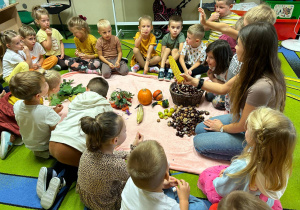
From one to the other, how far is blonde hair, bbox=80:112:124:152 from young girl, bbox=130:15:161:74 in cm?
217

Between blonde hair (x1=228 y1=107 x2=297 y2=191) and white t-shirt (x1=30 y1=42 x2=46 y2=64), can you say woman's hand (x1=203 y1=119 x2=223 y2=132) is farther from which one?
white t-shirt (x1=30 y1=42 x2=46 y2=64)

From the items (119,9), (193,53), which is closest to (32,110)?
(193,53)

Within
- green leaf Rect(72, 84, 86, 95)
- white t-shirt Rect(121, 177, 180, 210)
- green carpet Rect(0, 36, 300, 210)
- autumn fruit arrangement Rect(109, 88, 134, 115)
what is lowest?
green carpet Rect(0, 36, 300, 210)

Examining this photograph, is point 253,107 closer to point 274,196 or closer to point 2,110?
point 274,196

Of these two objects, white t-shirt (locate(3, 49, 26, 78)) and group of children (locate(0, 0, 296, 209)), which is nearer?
group of children (locate(0, 0, 296, 209))

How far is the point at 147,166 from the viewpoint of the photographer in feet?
3.83

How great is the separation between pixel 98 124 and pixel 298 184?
5.88 ft

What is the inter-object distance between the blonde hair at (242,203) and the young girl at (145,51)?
2841 mm

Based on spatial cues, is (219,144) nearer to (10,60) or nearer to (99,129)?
(99,129)

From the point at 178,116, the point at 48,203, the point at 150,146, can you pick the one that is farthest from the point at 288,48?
the point at 48,203

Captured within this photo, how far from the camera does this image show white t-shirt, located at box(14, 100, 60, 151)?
1979 millimetres

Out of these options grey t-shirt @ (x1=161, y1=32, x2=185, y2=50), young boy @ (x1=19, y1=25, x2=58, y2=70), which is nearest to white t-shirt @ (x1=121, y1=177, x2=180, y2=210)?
grey t-shirt @ (x1=161, y1=32, x2=185, y2=50)

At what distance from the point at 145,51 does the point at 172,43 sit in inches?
18.9

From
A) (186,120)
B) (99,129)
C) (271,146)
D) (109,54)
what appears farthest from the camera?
(109,54)
